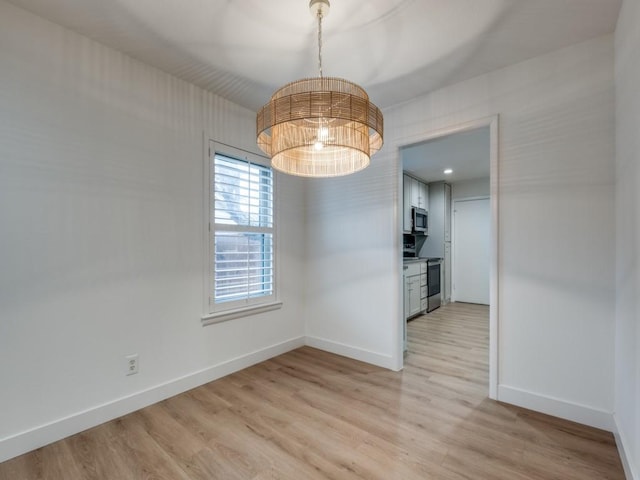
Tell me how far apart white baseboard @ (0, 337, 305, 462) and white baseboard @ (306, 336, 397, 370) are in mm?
730

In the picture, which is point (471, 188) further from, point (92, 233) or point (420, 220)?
point (92, 233)

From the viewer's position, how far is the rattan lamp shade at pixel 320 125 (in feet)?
4.78

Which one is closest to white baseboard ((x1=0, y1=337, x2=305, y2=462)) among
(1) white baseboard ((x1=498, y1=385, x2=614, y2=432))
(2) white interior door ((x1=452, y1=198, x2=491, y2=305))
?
(1) white baseboard ((x1=498, y1=385, x2=614, y2=432))

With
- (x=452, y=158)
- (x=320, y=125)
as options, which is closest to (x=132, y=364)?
(x=320, y=125)

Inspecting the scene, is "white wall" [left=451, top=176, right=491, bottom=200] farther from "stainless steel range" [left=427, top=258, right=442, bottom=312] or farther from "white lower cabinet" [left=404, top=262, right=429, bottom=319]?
"white lower cabinet" [left=404, top=262, right=429, bottom=319]

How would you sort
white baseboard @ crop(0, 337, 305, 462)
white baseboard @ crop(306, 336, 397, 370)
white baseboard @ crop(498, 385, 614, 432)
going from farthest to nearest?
1. white baseboard @ crop(306, 336, 397, 370)
2. white baseboard @ crop(498, 385, 614, 432)
3. white baseboard @ crop(0, 337, 305, 462)

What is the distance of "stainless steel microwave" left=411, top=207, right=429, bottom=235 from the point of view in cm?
552

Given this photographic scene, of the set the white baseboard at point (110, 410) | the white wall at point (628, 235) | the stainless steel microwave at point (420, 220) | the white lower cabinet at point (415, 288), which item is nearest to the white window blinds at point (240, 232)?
the white baseboard at point (110, 410)

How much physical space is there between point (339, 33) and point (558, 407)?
9.58 feet

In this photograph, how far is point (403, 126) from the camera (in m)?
2.91

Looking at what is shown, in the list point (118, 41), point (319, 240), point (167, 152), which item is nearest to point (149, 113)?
point (167, 152)

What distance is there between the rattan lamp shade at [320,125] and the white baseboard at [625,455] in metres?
2.01

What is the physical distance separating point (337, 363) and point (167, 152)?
2.49 metres

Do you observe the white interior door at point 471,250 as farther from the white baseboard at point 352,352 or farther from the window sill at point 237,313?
the window sill at point 237,313
